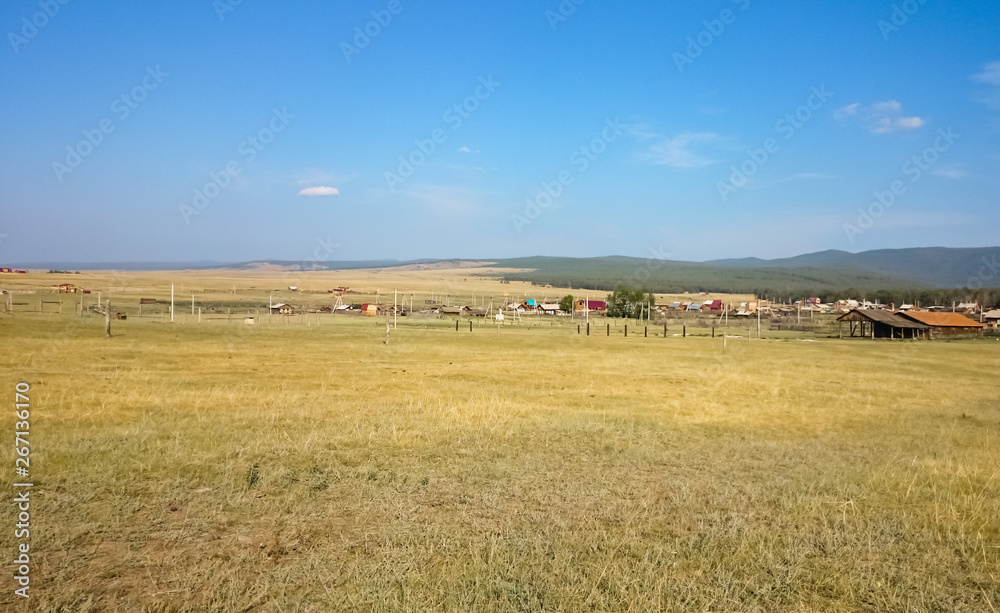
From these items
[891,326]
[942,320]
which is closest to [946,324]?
[942,320]

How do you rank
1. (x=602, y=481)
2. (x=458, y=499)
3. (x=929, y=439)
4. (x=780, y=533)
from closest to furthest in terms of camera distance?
(x=780, y=533)
(x=458, y=499)
(x=602, y=481)
(x=929, y=439)

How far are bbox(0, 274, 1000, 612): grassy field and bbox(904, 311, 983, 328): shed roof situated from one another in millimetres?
45490

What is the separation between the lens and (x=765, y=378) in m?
26.0

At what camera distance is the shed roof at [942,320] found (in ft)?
194

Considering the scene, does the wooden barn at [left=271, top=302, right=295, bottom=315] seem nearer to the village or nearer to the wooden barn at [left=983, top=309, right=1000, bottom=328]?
the village

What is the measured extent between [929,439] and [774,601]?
1066 centimetres

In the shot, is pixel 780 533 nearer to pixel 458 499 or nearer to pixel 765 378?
pixel 458 499

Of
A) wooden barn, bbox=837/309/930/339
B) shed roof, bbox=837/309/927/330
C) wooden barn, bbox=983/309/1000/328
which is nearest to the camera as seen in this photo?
shed roof, bbox=837/309/927/330

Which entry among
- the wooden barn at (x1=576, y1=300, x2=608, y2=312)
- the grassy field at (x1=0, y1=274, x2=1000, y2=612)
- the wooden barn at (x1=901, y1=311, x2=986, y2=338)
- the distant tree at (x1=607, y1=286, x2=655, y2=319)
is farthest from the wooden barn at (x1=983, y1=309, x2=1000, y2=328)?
the grassy field at (x1=0, y1=274, x2=1000, y2=612)

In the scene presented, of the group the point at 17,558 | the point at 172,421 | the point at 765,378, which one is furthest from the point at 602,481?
the point at 765,378

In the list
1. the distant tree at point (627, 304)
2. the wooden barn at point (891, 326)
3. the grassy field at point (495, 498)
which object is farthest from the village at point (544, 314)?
the grassy field at point (495, 498)

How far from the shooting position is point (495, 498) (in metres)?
8.73

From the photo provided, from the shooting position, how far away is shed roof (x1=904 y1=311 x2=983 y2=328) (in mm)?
59188

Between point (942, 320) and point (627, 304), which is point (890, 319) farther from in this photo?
point (627, 304)
